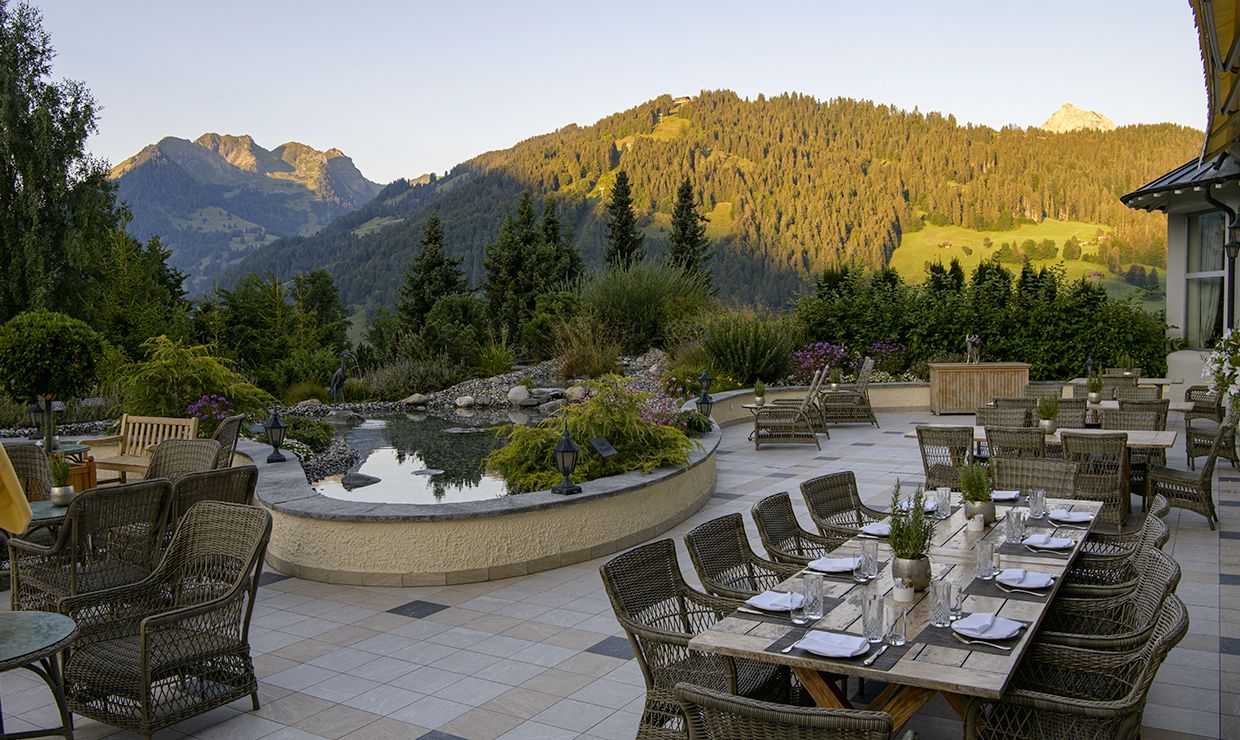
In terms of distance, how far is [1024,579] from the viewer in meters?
3.16

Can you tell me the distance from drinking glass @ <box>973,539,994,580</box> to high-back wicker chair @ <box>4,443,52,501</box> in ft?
18.1

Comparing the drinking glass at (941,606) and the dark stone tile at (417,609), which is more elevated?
the drinking glass at (941,606)

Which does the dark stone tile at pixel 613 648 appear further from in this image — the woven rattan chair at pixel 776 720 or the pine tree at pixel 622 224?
the pine tree at pixel 622 224

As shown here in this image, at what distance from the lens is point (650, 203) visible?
63062mm

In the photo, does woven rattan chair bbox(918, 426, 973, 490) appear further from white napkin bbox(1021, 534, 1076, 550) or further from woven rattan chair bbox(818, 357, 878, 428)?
woven rattan chair bbox(818, 357, 878, 428)

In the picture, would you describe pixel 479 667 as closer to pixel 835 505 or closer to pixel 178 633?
pixel 178 633

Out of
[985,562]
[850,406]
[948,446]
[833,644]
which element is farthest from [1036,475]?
[850,406]

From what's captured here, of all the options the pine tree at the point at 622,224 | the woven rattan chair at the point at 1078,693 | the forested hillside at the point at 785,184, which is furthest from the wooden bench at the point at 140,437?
the forested hillside at the point at 785,184

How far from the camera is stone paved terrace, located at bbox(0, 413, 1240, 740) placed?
3.53 metres

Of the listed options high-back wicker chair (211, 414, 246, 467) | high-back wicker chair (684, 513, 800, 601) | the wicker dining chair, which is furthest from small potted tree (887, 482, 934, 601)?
high-back wicker chair (211, 414, 246, 467)

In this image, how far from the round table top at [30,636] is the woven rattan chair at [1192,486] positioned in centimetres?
653

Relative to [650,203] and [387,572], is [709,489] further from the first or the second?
[650,203]

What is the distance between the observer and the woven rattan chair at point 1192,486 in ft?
20.5

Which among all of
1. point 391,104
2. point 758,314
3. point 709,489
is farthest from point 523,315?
point 709,489
